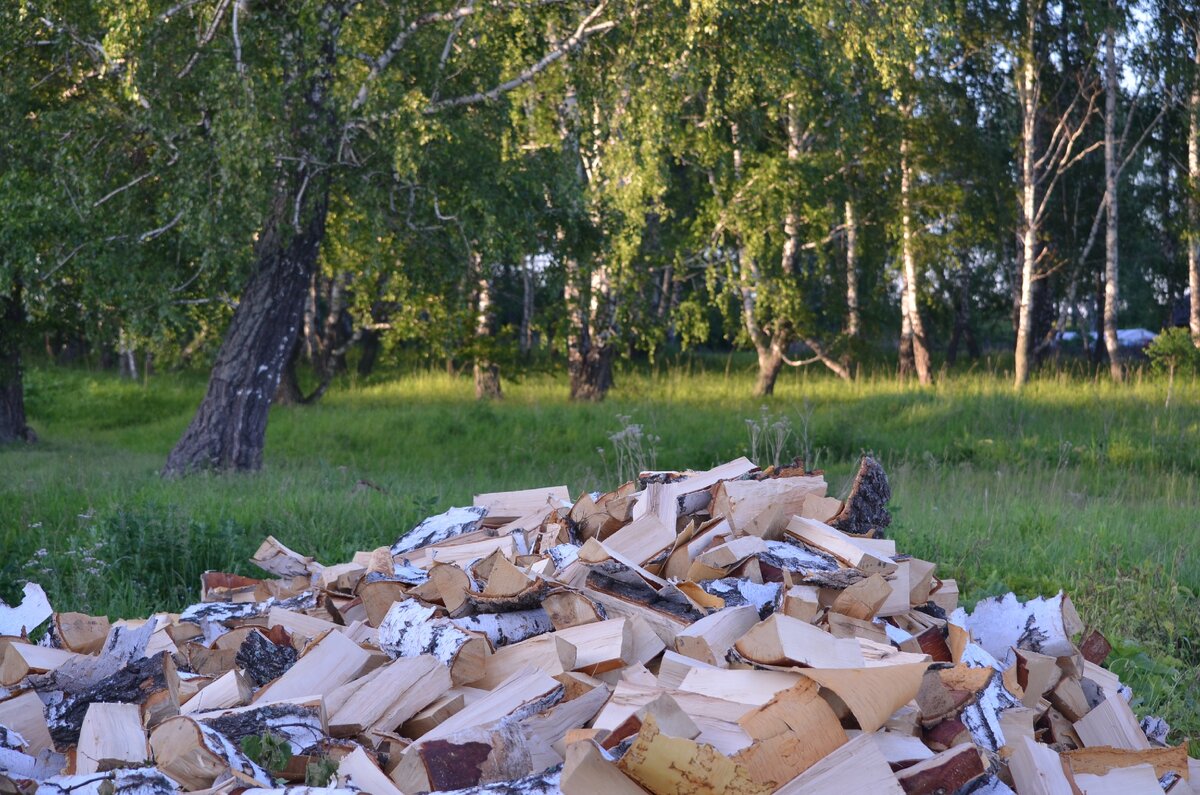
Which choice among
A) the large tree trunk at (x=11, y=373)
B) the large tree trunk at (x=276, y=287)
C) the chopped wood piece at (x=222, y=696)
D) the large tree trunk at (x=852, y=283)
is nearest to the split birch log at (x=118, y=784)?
the chopped wood piece at (x=222, y=696)

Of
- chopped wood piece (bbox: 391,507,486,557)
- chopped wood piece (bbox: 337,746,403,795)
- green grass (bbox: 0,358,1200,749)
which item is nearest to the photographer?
chopped wood piece (bbox: 337,746,403,795)

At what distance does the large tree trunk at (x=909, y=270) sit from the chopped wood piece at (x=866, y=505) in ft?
42.8

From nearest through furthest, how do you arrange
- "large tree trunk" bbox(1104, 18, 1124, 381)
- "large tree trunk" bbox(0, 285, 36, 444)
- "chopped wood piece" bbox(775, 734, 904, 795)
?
"chopped wood piece" bbox(775, 734, 904, 795)
"large tree trunk" bbox(0, 285, 36, 444)
"large tree trunk" bbox(1104, 18, 1124, 381)

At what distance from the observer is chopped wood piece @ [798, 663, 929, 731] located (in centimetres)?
238

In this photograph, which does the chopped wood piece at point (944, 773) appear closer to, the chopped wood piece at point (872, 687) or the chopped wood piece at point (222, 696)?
the chopped wood piece at point (872, 687)

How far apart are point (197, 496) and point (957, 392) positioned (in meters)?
9.72

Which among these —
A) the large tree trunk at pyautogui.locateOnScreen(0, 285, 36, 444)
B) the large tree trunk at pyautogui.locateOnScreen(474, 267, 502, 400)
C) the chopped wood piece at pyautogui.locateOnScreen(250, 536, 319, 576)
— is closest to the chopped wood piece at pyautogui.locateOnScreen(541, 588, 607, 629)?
the chopped wood piece at pyautogui.locateOnScreen(250, 536, 319, 576)

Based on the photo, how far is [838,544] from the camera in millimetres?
3445

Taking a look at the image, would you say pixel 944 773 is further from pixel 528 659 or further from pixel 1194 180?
pixel 1194 180

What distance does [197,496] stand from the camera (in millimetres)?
6957

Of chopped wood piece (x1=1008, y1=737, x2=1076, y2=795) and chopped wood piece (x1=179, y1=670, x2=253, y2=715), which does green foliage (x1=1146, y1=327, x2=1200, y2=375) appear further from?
chopped wood piece (x1=179, y1=670, x2=253, y2=715)

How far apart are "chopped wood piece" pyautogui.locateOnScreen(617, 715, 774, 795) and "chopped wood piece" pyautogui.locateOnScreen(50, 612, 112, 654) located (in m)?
2.03

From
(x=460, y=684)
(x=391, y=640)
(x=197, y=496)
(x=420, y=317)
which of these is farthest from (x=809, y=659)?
(x=420, y=317)

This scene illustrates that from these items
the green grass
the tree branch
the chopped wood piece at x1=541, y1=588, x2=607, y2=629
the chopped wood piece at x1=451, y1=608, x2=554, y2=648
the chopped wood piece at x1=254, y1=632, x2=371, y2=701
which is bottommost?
the green grass
